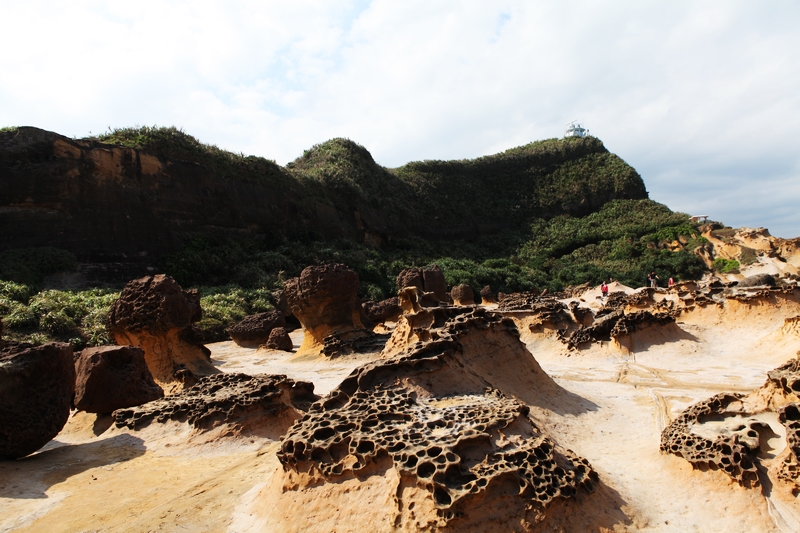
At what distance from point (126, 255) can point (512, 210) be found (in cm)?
3754

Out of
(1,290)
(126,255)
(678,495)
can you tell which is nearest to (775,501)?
(678,495)

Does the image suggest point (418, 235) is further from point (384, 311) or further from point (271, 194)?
point (384, 311)

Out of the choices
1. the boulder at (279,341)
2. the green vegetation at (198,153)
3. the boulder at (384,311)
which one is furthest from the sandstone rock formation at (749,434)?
the green vegetation at (198,153)

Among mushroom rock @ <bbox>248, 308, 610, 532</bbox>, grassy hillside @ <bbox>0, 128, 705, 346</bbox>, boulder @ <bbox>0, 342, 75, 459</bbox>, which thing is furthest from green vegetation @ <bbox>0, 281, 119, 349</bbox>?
mushroom rock @ <bbox>248, 308, 610, 532</bbox>

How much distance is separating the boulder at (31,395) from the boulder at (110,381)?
1.16m

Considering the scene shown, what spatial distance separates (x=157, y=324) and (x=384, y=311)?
334 inches

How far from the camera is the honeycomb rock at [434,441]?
10.6 feet

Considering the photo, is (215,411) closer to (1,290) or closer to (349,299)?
(349,299)

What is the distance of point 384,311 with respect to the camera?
1622 centimetres

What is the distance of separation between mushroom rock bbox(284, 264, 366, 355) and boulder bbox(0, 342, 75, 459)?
6.57m

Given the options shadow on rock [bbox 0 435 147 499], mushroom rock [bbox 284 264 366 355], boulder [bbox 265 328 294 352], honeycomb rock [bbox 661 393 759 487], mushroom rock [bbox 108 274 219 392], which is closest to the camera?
honeycomb rock [bbox 661 393 759 487]

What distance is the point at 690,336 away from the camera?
10492 mm

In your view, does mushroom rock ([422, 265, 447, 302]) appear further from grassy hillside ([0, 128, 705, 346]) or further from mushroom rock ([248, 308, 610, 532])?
mushroom rock ([248, 308, 610, 532])

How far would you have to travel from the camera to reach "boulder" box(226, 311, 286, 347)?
14016 millimetres
